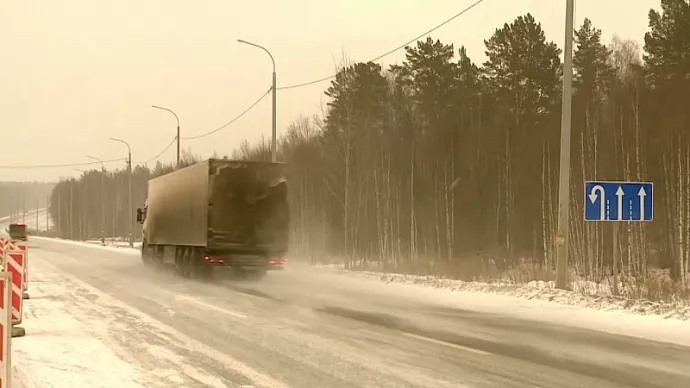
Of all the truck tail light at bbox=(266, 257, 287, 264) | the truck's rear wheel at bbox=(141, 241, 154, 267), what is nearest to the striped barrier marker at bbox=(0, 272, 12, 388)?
the truck tail light at bbox=(266, 257, 287, 264)

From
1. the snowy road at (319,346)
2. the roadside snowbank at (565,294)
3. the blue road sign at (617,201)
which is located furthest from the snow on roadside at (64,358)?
the blue road sign at (617,201)

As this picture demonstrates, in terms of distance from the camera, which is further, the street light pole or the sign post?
the street light pole

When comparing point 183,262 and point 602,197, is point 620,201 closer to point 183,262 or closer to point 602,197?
point 602,197

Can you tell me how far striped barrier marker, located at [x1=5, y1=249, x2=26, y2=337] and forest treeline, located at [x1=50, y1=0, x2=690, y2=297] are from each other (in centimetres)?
1491

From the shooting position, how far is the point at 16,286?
474 inches

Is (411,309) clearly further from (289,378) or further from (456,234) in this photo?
(456,234)

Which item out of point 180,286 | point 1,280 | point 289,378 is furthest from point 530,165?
point 1,280

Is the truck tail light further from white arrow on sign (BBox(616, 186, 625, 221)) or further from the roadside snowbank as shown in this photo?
white arrow on sign (BBox(616, 186, 625, 221))

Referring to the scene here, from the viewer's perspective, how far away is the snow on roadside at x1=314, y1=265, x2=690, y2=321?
13414mm

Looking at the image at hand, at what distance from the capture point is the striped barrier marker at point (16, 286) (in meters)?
11.5

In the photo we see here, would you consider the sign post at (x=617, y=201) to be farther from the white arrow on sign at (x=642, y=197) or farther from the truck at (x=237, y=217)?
the truck at (x=237, y=217)

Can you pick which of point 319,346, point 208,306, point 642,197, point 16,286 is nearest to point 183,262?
point 208,306

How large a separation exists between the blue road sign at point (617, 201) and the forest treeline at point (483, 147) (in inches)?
417

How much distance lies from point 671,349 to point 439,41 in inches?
1811
